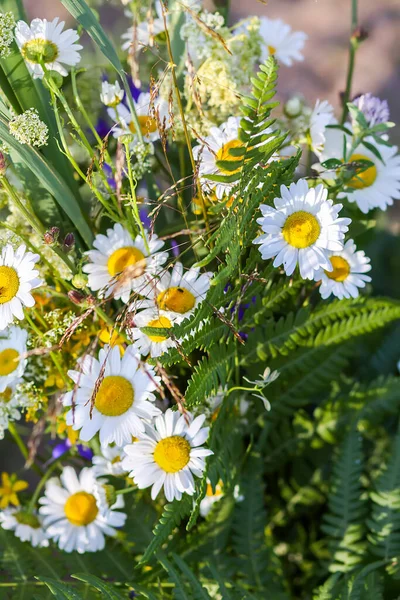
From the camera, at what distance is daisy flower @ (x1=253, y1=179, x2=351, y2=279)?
0.44 meters

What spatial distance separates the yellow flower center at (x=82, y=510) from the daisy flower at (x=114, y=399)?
0.16 meters

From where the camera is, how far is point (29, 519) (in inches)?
24.1

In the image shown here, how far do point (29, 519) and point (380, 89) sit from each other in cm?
131

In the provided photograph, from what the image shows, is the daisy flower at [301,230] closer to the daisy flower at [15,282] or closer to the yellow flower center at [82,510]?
the daisy flower at [15,282]

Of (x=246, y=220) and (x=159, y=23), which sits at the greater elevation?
(x=159, y=23)

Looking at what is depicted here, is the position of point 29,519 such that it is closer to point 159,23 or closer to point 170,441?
point 170,441

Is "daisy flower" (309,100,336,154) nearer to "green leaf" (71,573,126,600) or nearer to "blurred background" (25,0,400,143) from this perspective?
"green leaf" (71,573,126,600)

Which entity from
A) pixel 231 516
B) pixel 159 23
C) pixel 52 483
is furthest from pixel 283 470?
pixel 159 23

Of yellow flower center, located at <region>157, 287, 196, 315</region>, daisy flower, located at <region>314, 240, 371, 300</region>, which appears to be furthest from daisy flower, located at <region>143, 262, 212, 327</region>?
daisy flower, located at <region>314, 240, 371, 300</region>

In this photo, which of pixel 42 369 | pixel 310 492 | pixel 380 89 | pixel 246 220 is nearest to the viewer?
pixel 246 220

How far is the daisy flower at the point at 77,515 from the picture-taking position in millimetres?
583

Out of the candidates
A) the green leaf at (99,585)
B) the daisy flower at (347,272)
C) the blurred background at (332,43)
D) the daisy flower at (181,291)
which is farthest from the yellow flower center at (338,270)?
the blurred background at (332,43)

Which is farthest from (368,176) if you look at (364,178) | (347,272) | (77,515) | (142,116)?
(77,515)

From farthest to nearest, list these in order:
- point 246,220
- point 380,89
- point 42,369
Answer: point 380,89 < point 42,369 < point 246,220
